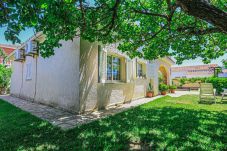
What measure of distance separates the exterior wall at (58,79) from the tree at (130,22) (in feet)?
5.70

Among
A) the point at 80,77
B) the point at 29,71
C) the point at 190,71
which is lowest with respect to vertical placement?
the point at 80,77

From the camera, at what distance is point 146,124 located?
5012 millimetres

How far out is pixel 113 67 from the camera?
9172 mm

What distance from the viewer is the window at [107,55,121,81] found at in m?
8.83

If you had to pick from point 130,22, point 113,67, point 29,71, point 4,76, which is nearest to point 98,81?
point 113,67

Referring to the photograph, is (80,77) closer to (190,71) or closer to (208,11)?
(208,11)

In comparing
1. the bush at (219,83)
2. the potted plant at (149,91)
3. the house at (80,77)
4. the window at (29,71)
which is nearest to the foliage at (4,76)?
the house at (80,77)

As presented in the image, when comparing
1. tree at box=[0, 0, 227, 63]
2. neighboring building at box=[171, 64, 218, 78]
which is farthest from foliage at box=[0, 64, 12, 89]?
neighboring building at box=[171, 64, 218, 78]

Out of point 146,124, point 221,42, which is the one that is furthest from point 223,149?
point 221,42

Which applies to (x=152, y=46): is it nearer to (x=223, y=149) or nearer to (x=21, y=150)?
(x=223, y=149)

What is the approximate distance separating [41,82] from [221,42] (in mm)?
10653

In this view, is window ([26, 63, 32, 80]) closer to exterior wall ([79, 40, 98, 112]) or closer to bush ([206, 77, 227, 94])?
exterior wall ([79, 40, 98, 112])

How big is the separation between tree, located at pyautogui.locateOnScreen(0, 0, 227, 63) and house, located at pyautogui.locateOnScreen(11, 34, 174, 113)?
1.35 m

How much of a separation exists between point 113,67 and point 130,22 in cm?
326
